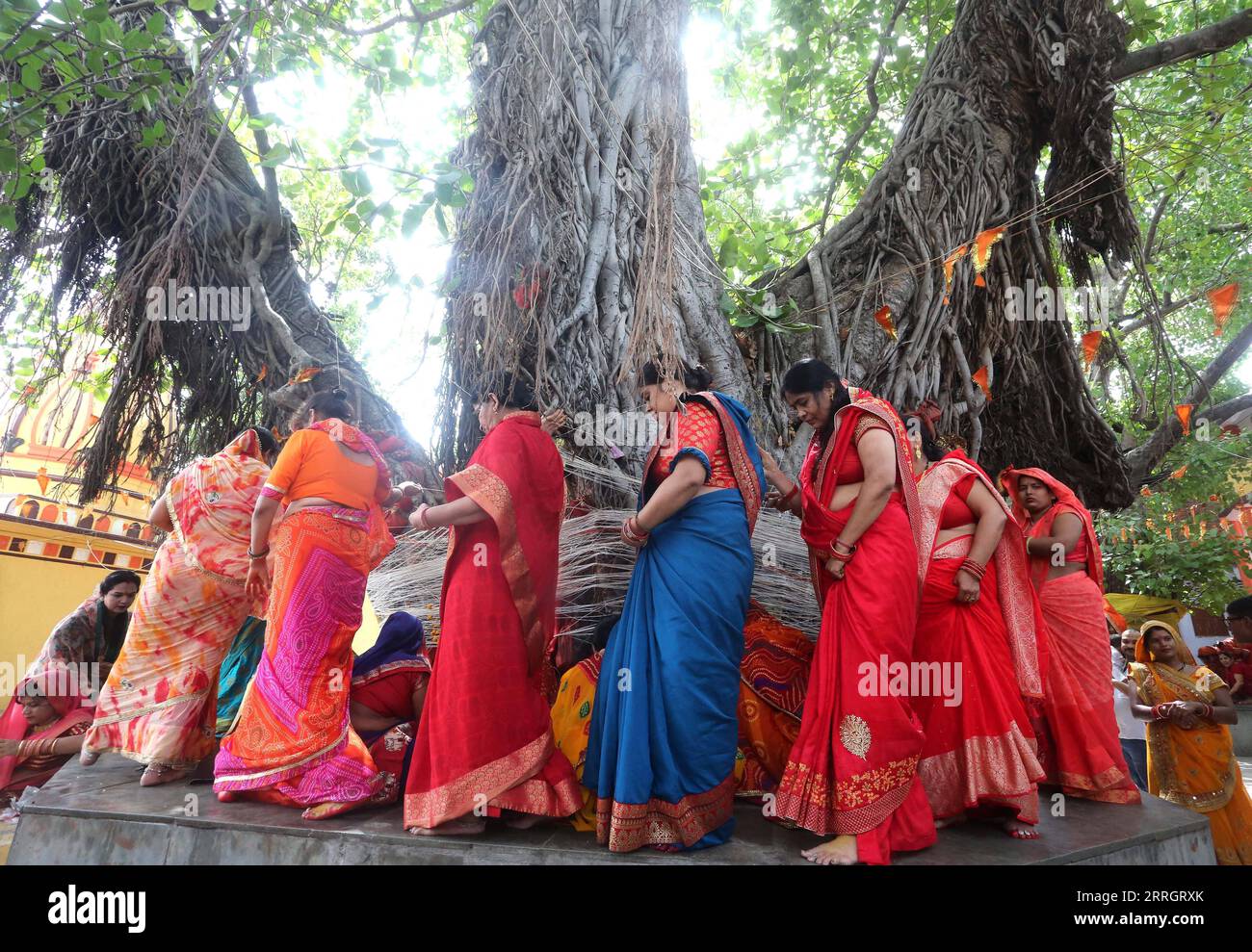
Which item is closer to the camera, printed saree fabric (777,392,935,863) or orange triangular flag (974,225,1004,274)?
printed saree fabric (777,392,935,863)

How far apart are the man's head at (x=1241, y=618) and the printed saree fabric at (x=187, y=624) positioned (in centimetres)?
791

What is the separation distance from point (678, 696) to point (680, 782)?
0.28 m

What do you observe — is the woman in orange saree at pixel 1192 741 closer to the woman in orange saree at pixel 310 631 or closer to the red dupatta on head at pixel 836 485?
the red dupatta on head at pixel 836 485

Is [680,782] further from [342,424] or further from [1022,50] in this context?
[1022,50]

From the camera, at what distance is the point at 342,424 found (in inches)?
133

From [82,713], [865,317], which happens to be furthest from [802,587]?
[82,713]

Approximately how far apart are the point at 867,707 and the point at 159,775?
3.08 m

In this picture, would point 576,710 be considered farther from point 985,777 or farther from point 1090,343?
point 1090,343

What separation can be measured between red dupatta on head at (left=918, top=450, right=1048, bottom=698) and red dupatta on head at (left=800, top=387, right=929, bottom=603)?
32 centimetres

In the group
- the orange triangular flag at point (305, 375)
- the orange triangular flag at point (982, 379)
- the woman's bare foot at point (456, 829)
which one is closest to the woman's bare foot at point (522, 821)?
→ the woman's bare foot at point (456, 829)

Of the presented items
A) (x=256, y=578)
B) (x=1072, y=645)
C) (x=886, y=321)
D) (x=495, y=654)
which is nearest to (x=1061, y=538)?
(x=1072, y=645)

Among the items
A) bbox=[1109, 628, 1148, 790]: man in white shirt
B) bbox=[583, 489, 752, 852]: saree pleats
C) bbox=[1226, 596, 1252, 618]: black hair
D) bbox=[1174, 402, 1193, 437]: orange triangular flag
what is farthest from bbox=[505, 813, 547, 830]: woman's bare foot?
bbox=[1226, 596, 1252, 618]: black hair

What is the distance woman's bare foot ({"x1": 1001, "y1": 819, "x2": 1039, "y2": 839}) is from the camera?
2822 millimetres

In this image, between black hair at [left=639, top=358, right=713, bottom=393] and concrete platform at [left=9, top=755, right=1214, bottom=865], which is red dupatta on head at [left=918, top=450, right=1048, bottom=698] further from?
black hair at [left=639, top=358, right=713, bottom=393]
